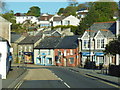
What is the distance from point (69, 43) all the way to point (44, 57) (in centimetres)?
852

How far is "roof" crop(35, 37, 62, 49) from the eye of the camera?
258 ft

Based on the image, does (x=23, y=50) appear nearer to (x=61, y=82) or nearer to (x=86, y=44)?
(x=86, y=44)

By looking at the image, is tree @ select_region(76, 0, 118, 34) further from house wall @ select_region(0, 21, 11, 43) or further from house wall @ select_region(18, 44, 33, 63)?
house wall @ select_region(0, 21, 11, 43)

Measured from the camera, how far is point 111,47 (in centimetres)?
3638

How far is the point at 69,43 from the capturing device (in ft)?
247

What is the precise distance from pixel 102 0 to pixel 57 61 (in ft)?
176

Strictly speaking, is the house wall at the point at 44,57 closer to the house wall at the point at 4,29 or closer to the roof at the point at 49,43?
the roof at the point at 49,43

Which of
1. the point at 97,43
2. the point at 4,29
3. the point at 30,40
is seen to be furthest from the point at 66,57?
the point at 4,29

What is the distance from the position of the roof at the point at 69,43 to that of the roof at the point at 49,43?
1.68 metres

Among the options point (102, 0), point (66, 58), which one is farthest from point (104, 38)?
point (102, 0)

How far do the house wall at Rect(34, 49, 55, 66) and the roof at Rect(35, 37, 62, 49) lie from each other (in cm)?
93

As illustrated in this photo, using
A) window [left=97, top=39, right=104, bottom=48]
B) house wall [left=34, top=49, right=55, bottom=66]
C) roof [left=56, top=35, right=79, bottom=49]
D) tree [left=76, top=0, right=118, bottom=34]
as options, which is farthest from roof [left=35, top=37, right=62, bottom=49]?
window [left=97, top=39, right=104, bottom=48]

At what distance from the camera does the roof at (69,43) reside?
73150 mm

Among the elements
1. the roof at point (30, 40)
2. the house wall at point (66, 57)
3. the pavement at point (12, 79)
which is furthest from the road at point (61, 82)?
the roof at point (30, 40)
